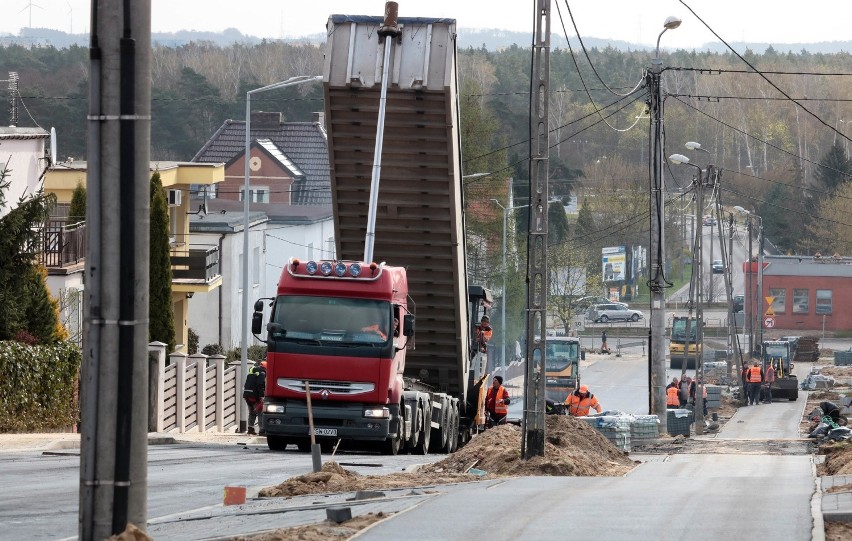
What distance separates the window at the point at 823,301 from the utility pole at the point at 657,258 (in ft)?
196

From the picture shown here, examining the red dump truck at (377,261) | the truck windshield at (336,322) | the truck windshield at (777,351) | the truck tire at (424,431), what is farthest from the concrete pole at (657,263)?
the truck windshield at (777,351)

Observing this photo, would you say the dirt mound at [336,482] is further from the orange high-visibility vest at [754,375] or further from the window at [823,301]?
the window at [823,301]

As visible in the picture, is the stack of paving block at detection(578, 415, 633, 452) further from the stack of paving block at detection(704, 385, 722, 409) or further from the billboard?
the billboard

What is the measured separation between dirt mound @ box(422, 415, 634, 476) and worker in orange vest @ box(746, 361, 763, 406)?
106 ft

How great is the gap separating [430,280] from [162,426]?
7329mm

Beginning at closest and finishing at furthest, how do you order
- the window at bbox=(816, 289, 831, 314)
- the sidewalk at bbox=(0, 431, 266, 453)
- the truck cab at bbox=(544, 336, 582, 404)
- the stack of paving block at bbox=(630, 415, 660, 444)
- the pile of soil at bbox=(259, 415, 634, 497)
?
the pile of soil at bbox=(259, 415, 634, 497) → the sidewalk at bbox=(0, 431, 266, 453) → the stack of paving block at bbox=(630, 415, 660, 444) → the truck cab at bbox=(544, 336, 582, 404) → the window at bbox=(816, 289, 831, 314)

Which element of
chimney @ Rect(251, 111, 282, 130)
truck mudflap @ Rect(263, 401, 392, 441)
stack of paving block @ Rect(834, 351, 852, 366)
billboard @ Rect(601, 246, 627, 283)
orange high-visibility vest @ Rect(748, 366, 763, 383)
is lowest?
stack of paving block @ Rect(834, 351, 852, 366)

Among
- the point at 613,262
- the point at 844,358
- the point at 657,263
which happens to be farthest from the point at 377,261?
the point at 613,262

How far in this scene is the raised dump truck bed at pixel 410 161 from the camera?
70.7 feet

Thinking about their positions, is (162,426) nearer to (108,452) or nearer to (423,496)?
(423,496)

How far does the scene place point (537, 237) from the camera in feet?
62.0

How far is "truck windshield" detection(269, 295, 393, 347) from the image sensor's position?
20938 millimetres

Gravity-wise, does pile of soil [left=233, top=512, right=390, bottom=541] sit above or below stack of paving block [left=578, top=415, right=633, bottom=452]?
above

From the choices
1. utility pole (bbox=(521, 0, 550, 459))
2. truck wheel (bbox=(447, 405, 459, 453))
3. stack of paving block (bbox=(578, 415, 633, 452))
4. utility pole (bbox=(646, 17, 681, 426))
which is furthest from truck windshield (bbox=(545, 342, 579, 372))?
utility pole (bbox=(521, 0, 550, 459))
